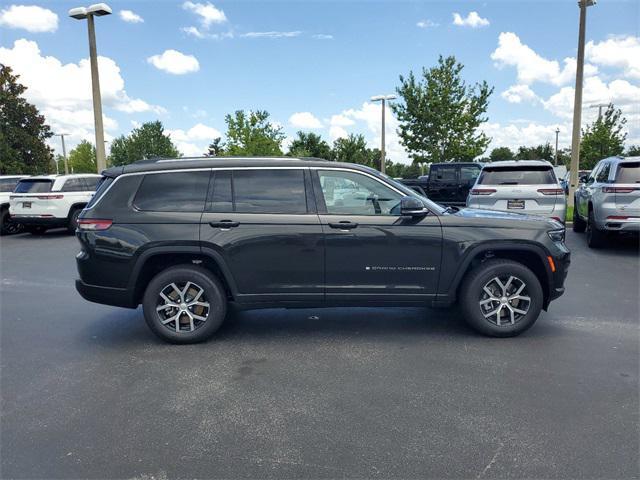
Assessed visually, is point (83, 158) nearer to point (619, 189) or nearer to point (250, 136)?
point (250, 136)

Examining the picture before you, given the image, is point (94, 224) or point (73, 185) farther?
point (73, 185)

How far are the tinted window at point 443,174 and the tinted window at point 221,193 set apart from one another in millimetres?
13909

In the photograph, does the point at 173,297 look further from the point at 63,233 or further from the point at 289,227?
the point at 63,233

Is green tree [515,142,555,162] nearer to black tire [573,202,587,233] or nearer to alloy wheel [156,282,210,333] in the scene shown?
black tire [573,202,587,233]

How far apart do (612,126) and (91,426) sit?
3805cm

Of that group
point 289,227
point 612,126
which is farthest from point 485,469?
point 612,126

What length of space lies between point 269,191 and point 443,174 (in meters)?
13.9

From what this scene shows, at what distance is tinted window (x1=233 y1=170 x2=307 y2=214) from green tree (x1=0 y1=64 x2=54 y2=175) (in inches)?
1723

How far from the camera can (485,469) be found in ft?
8.95

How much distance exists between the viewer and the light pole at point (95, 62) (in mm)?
14070

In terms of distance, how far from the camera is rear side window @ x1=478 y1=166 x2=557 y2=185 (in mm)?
9516

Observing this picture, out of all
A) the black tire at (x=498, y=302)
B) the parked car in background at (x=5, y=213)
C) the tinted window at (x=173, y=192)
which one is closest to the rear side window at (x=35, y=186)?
the parked car in background at (x=5, y=213)

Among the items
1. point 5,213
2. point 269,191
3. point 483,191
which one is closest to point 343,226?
point 269,191

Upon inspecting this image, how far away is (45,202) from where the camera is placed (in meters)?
12.6
